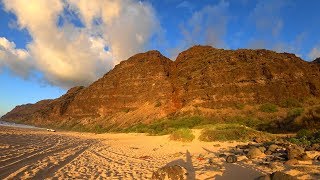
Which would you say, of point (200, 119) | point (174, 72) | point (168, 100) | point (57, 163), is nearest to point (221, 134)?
point (57, 163)

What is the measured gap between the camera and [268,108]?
177 ft

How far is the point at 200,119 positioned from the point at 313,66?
28137 mm

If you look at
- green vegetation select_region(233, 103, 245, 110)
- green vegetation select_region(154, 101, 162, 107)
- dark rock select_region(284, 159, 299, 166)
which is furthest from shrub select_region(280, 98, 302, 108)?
dark rock select_region(284, 159, 299, 166)

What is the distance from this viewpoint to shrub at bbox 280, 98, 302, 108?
53938 millimetres

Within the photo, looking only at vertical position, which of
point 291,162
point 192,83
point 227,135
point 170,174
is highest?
point 192,83

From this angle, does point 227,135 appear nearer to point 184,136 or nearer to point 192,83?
point 184,136

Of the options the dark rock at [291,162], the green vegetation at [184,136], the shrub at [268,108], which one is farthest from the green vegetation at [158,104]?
the dark rock at [291,162]

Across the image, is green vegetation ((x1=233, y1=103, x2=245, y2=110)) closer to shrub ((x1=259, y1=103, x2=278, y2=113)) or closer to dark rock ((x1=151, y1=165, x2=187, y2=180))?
shrub ((x1=259, y1=103, x2=278, y2=113))

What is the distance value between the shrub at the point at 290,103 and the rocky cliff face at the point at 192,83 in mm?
1406

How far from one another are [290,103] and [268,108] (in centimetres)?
434

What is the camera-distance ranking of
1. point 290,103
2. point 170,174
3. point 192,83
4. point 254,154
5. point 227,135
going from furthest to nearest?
point 192,83 → point 290,103 → point 227,135 → point 254,154 → point 170,174

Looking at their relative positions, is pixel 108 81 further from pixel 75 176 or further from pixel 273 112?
pixel 75 176

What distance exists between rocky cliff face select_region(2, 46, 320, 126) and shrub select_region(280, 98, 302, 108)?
4.61 ft

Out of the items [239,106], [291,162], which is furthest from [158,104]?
[291,162]
